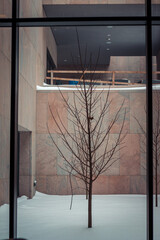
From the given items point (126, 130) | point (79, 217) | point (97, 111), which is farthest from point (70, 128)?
point (79, 217)

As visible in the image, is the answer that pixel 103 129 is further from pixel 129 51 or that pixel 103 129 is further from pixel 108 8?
pixel 108 8

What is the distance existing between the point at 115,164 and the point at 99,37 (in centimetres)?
227

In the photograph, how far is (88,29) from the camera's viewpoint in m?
4.30

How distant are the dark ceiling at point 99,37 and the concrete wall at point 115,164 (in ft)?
2.49

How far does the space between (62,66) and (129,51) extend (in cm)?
99

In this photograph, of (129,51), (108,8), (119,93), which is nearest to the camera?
(108,8)

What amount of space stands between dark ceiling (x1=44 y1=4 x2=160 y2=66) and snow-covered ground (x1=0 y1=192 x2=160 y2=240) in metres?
2.05

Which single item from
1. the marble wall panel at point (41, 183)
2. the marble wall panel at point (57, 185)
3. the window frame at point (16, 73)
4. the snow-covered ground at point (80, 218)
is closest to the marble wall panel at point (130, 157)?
the snow-covered ground at point (80, 218)

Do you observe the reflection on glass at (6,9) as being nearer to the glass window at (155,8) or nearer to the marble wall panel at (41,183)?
the glass window at (155,8)

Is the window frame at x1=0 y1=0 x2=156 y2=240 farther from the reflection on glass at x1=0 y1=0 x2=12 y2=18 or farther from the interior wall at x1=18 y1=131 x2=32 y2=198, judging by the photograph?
the interior wall at x1=18 y1=131 x2=32 y2=198

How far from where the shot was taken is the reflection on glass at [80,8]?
389cm

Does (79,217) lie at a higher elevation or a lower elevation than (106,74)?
lower

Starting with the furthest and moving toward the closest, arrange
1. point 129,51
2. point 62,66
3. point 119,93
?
1. point 119,93
2. point 62,66
3. point 129,51

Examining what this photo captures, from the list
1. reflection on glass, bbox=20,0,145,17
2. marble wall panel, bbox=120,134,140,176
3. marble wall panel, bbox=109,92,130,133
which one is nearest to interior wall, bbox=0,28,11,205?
reflection on glass, bbox=20,0,145,17
